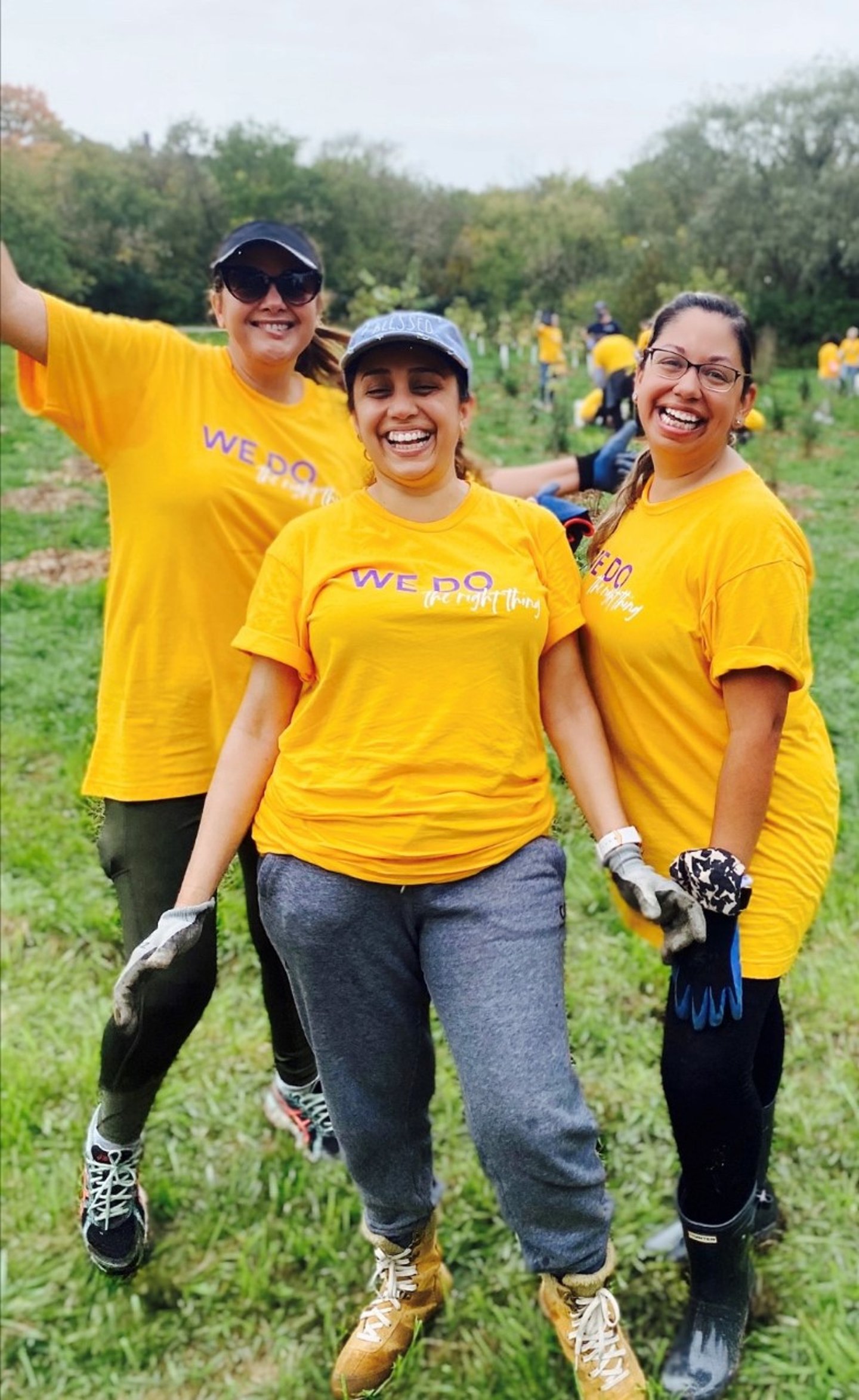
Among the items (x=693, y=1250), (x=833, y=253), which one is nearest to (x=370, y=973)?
(x=693, y=1250)

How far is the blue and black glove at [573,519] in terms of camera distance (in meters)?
2.41

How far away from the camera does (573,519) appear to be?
241 centimetres

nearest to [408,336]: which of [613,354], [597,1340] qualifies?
[597,1340]

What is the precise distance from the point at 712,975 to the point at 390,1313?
3.63 feet

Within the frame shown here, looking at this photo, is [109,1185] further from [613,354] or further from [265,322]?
[613,354]

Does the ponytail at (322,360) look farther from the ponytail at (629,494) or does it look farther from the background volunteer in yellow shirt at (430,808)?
the ponytail at (629,494)

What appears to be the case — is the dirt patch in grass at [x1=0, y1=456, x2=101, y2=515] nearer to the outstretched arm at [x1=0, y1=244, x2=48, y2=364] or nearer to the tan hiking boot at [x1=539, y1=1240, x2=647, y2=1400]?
the outstretched arm at [x1=0, y1=244, x2=48, y2=364]

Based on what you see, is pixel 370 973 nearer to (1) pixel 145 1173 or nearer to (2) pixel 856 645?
(1) pixel 145 1173

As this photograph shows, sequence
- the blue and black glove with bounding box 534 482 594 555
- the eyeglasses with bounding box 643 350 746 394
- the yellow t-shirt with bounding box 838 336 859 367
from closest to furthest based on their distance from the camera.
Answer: the eyeglasses with bounding box 643 350 746 394 → the blue and black glove with bounding box 534 482 594 555 → the yellow t-shirt with bounding box 838 336 859 367

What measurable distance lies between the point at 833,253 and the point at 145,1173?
32464 mm

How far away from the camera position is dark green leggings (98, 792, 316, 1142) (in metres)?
2.28

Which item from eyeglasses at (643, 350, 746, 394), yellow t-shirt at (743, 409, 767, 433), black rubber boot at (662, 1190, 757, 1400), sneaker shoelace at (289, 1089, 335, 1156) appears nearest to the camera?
eyeglasses at (643, 350, 746, 394)

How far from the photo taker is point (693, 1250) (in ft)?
7.22

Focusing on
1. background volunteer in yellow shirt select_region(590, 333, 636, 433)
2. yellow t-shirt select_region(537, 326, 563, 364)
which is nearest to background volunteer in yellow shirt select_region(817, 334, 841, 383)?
yellow t-shirt select_region(537, 326, 563, 364)
